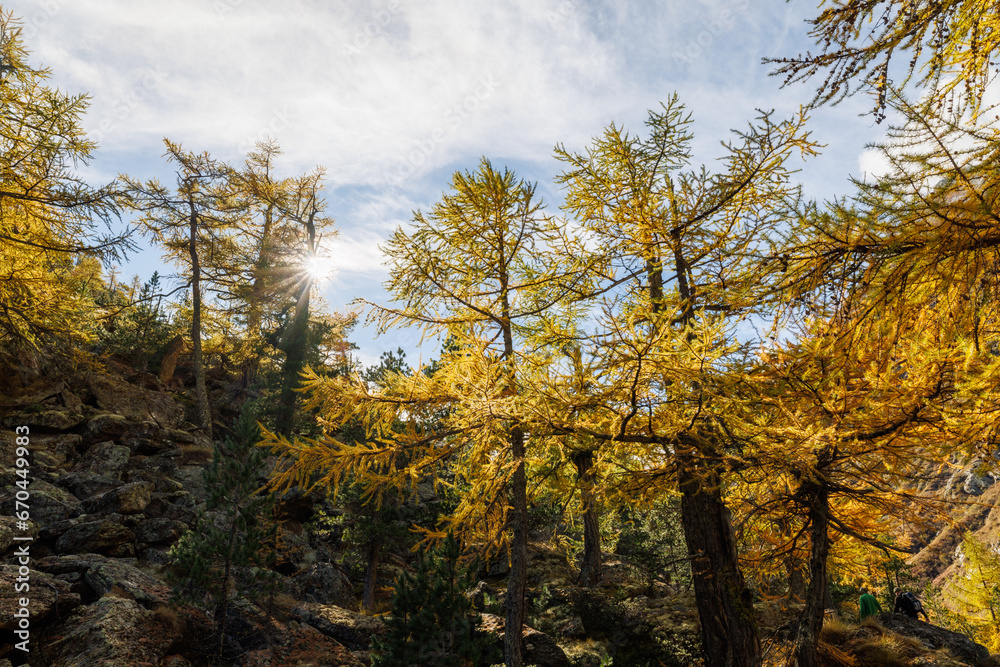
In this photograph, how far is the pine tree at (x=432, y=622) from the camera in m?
6.98

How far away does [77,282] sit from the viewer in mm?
11383

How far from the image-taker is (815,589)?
217 inches

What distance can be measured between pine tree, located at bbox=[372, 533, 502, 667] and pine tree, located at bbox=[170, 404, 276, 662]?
2.46 m

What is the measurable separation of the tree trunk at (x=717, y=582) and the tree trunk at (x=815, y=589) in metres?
0.58

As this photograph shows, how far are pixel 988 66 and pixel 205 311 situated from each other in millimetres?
23659

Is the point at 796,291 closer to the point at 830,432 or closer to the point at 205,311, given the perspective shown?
the point at 830,432

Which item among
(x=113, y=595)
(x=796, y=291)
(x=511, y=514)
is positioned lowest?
(x=113, y=595)

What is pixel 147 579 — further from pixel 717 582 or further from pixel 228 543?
pixel 717 582

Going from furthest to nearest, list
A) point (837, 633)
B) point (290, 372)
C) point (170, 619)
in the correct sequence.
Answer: point (290, 372), point (837, 633), point (170, 619)

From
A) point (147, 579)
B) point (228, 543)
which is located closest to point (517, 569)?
point (228, 543)

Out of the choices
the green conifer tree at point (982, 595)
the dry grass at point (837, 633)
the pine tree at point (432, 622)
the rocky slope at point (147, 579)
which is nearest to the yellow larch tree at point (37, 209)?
the rocky slope at point (147, 579)

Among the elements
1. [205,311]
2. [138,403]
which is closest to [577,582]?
[138,403]

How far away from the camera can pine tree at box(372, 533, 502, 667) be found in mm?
6977

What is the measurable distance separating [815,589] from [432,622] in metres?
5.32
